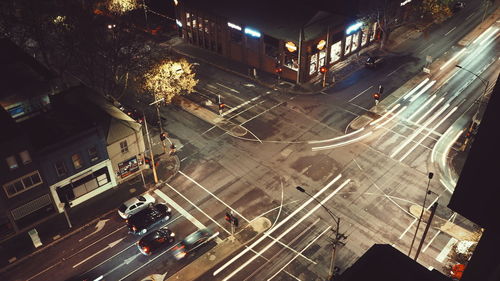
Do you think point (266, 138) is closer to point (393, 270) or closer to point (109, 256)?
point (109, 256)

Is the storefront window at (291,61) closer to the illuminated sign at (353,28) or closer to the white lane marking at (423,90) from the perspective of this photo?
the illuminated sign at (353,28)

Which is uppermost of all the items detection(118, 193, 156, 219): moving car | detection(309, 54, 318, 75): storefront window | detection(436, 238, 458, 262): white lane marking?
detection(309, 54, 318, 75): storefront window

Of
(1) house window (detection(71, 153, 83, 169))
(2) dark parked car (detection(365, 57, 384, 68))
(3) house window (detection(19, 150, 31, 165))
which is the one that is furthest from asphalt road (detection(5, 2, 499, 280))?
(3) house window (detection(19, 150, 31, 165))

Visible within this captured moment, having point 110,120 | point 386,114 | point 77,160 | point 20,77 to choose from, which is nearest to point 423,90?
point 386,114

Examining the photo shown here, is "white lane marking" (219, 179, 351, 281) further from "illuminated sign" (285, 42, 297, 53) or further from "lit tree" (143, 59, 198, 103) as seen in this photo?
"lit tree" (143, 59, 198, 103)

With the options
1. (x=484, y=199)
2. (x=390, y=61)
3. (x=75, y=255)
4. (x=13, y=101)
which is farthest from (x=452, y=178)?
(x=13, y=101)

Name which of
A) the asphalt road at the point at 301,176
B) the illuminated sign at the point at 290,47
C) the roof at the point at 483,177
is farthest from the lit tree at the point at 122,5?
the roof at the point at 483,177
